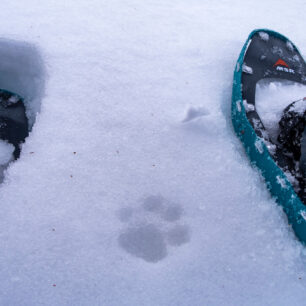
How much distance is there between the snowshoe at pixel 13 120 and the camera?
1.83m

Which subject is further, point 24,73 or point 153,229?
point 24,73

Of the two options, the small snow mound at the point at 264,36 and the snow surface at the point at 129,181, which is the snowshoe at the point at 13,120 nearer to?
the snow surface at the point at 129,181

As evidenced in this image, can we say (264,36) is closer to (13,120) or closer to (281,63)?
(281,63)

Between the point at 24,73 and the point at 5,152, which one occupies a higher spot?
the point at 24,73

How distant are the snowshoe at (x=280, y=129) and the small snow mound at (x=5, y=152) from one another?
5.22ft

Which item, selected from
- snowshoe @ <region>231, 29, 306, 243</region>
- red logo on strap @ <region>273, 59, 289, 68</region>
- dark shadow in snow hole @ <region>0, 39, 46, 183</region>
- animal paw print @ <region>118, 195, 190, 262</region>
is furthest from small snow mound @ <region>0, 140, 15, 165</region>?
red logo on strap @ <region>273, 59, 289, 68</region>

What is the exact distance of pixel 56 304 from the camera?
4.30ft

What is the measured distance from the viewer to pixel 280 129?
1.94m

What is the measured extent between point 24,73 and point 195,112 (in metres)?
1.40

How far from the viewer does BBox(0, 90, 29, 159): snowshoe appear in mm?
1829

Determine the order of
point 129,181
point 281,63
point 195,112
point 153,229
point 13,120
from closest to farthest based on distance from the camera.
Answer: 1. point 153,229
2. point 129,181
3. point 13,120
4. point 195,112
5. point 281,63

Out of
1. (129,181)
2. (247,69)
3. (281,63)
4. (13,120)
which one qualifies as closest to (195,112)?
(247,69)

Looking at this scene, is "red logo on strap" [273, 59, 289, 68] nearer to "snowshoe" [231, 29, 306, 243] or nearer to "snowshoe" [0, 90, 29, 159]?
"snowshoe" [231, 29, 306, 243]

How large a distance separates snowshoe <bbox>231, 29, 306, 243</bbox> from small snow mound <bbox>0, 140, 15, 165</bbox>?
1.59 m
